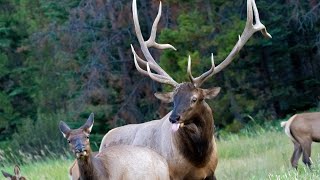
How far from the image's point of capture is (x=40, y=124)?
32.2 m

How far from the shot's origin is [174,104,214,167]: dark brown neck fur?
35.0 ft

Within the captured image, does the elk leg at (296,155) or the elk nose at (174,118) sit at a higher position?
the elk nose at (174,118)

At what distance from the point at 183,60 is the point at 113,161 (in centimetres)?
1547

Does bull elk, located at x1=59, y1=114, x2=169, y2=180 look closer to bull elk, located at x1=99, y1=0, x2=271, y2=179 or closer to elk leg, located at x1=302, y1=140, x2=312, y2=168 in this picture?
bull elk, located at x1=99, y1=0, x2=271, y2=179

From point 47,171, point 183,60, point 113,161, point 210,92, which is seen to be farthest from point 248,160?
point 183,60

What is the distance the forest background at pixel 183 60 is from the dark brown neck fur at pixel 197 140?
557 inches

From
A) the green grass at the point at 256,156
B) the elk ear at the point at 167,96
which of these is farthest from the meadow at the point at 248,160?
the elk ear at the point at 167,96

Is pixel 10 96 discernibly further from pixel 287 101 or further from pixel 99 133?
pixel 287 101

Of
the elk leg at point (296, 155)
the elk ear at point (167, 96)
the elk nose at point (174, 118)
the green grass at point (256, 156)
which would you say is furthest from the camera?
the elk leg at point (296, 155)

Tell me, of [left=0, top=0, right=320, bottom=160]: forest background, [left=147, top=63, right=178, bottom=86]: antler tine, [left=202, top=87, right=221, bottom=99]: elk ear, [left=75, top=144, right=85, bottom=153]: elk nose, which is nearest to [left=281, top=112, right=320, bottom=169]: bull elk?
[left=147, top=63, right=178, bottom=86]: antler tine

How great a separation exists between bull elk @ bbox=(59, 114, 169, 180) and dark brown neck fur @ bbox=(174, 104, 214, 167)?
0.48 meters

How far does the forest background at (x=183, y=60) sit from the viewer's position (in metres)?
26.6

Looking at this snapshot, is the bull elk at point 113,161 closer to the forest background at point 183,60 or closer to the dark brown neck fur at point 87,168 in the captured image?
the dark brown neck fur at point 87,168

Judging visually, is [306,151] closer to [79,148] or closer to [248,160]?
[248,160]
